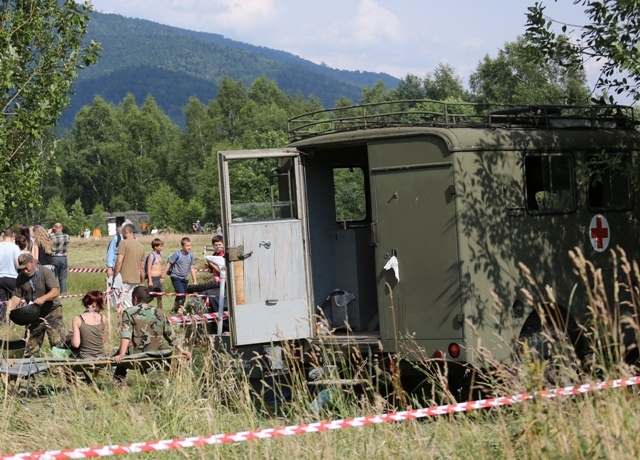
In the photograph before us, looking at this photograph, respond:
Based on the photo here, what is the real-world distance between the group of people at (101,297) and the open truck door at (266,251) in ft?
2.52

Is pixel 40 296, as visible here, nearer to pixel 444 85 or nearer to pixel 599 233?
pixel 599 233

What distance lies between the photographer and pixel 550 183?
10.3 m

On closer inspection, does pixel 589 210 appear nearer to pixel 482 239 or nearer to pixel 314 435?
pixel 482 239

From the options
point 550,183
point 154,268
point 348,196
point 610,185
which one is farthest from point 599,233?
point 154,268

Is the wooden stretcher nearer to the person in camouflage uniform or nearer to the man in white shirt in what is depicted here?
the person in camouflage uniform

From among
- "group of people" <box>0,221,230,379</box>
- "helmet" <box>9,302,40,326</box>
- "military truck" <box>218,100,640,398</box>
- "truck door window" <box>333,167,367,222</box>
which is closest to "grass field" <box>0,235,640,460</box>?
"group of people" <box>0,221,230,379</box>

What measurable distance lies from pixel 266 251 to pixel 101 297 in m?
2.20

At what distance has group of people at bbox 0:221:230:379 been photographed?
36.6 ft

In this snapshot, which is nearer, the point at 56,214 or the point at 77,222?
the point at 56,214

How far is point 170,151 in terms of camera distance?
351 ft

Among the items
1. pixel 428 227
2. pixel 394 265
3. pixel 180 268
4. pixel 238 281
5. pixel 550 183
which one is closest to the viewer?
pixel 428 227

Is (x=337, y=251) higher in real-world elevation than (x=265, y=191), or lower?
lower

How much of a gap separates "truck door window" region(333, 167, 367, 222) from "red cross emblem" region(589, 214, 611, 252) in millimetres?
2409

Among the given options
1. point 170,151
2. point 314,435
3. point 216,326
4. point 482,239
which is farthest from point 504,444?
point 170,151
